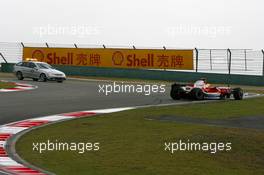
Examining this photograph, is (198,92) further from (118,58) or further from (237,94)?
(118,58)

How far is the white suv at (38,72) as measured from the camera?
3781 cm

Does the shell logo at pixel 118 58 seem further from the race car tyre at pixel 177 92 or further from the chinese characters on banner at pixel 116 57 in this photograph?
the race car tyre at pixel 177 92

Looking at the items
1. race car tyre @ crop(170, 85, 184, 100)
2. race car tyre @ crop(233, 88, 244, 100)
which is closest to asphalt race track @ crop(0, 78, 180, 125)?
race car tyre @ crop(170, 85, 184, 100)

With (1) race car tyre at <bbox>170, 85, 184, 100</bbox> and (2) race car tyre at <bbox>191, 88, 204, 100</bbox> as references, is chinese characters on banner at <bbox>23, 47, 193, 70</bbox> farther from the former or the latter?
(2) race car tyre at <bbox>191, 88, 204, 100</bbox>

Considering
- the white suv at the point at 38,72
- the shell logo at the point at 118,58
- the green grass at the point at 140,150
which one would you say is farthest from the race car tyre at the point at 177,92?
the shell logo at the point at 118,58

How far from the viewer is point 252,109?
72.1 ft

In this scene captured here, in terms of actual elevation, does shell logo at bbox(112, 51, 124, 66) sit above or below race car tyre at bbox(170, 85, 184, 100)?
above

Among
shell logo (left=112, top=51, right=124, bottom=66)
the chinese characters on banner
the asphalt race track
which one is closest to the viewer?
the asphalt race track

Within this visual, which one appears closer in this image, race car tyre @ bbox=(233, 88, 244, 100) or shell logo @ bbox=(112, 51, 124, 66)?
race car tyre @ bbox=(233, 88, 244, 100)

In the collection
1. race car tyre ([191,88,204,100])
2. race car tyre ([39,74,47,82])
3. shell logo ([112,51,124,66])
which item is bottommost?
race car tyre ([39,74,47,82])

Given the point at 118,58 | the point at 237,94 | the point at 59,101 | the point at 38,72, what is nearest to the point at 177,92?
the point at 237,94

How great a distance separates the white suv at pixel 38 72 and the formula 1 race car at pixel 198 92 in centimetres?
1270

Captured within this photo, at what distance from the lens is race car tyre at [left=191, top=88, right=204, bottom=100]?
25969mm

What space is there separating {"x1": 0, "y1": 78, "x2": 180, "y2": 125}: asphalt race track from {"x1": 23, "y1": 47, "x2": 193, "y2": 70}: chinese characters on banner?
13.5m
